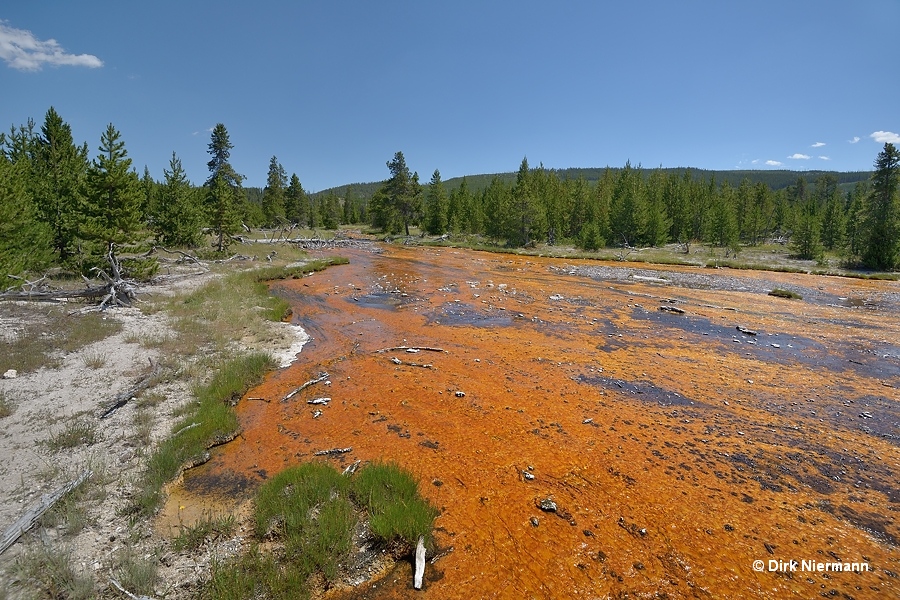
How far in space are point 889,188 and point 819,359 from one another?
4141 cm

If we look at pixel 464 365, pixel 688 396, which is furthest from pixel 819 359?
pixel 464 365

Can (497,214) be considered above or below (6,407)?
above

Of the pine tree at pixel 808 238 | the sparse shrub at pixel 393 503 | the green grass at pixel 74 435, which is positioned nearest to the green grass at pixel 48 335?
the green grass at pixel 74 435

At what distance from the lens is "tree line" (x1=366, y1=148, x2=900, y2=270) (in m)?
40.6

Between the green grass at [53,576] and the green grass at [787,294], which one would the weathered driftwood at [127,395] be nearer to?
the green grass at [53,576]

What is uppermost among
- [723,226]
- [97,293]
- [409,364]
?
[723,226]

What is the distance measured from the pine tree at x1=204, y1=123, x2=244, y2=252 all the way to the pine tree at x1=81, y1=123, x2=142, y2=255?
18157 mm

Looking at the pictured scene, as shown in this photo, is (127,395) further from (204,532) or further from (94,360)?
(204,532)

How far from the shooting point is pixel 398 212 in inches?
2655

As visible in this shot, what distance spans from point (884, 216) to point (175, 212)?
63766mm

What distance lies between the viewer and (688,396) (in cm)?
1051

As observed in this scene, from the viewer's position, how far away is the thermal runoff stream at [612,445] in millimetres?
5414

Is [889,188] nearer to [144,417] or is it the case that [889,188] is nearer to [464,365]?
[464,365]

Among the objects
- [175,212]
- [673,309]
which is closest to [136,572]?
[673,309]
